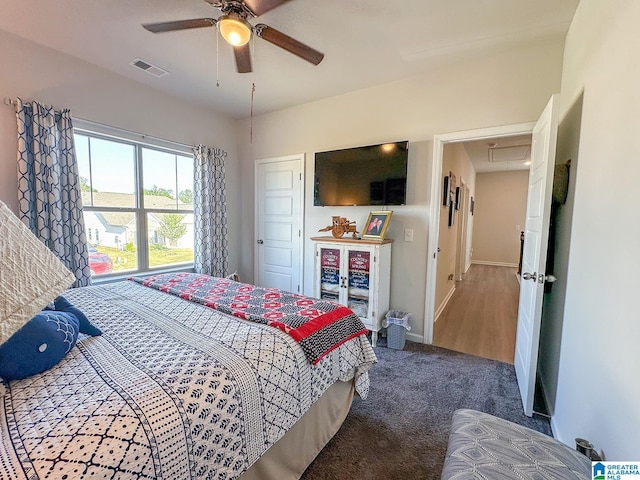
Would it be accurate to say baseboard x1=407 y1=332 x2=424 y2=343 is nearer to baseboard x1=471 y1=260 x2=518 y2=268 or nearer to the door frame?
the door frame

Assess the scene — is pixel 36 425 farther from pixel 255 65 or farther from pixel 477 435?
pixel 255 65

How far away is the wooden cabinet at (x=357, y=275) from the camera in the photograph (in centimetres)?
273

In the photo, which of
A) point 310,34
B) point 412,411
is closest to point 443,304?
point 412,411

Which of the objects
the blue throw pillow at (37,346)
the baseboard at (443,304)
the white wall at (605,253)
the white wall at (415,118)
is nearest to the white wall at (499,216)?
the baseboard at (443,304)

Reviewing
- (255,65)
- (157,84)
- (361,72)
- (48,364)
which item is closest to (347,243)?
(361,72)

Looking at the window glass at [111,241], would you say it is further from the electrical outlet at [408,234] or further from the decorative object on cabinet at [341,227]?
the electrical outlet at [408,234]

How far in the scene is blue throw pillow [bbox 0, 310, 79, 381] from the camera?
89 centimetres

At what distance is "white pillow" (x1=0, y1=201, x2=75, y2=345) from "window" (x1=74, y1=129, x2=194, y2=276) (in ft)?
8.12

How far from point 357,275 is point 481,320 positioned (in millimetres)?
1899

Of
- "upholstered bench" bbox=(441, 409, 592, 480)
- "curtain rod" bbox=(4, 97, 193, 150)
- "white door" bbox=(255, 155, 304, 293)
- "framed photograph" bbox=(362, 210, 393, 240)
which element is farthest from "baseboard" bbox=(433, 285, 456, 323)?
"curtain rod" bbox=(4, 97, 193, 150)

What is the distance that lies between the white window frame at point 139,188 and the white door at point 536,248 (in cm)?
358

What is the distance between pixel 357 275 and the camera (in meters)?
2.84

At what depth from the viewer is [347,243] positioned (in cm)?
282

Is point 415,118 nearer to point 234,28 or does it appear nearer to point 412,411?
point 234,28
